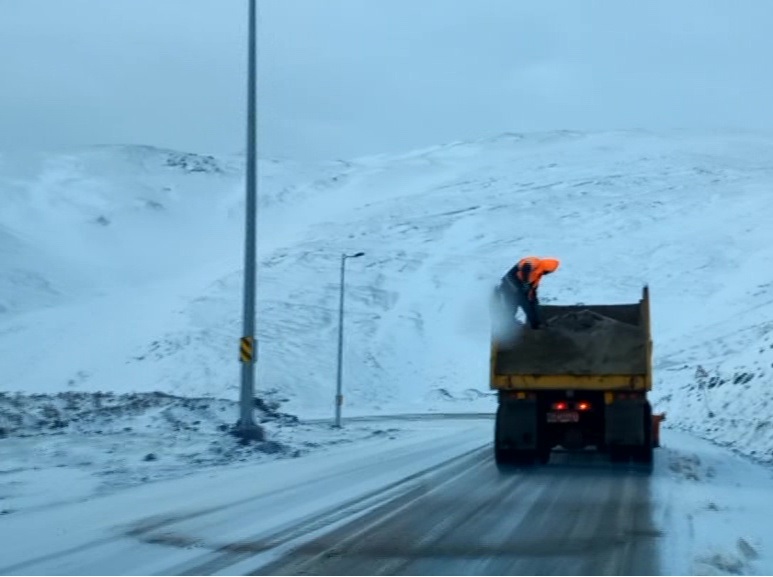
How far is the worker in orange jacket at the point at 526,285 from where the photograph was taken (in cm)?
2050

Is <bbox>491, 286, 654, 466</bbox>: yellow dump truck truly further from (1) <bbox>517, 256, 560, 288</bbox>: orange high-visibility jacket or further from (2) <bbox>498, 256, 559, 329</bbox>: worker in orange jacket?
(1) <bbox>517, 256, 560, 288</bbox>: orange high-visibility jacket

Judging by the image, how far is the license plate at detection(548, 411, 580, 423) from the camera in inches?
816

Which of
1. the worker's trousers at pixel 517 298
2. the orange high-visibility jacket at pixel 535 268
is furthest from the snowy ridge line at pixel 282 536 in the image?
the orange high-visibility jacket at pixel 535 268

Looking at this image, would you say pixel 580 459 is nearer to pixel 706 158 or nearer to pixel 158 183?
pixel 706 158

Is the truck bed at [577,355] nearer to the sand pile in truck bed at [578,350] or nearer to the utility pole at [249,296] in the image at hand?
the sand pile in truck bed at [578,350]

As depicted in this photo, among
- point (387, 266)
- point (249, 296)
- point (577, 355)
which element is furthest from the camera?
point (387, 266)

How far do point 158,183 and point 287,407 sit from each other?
59405mm

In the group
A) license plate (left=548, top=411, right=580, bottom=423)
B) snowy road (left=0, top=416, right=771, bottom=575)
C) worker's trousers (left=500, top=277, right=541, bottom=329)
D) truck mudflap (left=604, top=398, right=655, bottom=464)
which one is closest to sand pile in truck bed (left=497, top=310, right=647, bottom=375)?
worker's trousers (left=500, top=277, right=541, bottom=329)

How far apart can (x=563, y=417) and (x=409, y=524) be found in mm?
7967

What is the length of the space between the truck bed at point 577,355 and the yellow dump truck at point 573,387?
0.02 m

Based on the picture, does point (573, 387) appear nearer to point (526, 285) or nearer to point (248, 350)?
point (526, 285)

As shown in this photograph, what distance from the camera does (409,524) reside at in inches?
524

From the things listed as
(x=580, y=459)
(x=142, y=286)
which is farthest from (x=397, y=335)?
(x=580, y=459)

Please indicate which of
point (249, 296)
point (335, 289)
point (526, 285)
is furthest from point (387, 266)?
point (526, 285)
